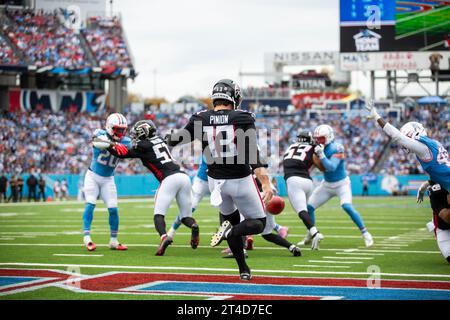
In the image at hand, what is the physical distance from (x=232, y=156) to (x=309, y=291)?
5.30ft

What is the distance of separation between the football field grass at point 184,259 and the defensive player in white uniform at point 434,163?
0.48m

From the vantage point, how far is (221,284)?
7.85 meters

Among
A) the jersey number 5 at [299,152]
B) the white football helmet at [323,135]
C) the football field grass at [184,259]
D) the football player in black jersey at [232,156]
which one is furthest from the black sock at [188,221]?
the football player in black jersey at [232,156]

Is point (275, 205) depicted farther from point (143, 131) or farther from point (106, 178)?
point (106, 178)

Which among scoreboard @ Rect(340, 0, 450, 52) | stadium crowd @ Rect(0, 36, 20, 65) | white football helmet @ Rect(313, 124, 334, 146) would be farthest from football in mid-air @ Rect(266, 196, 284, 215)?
stadium crowd @ Rect(0, 36, 20, 65)

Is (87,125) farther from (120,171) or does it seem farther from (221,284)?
(221,284)

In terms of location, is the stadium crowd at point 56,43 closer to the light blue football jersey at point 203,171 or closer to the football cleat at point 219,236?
the light blue football jersey at point 203,171

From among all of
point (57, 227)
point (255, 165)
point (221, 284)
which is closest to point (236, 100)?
point (255, 165)

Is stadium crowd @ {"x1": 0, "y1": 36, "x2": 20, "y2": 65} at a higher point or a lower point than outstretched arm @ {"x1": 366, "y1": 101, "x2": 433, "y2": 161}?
higher

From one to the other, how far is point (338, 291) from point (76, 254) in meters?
4.82

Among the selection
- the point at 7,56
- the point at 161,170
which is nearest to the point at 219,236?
the point at 161,170

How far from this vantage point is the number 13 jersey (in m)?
12.4

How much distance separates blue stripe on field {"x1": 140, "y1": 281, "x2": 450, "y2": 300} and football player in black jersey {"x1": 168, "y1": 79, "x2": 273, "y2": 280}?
521 mm

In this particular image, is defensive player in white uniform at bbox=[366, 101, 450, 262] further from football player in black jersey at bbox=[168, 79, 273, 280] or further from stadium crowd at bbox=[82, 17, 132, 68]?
stadium crowd at bbox=[82, 17, 132, 68]
